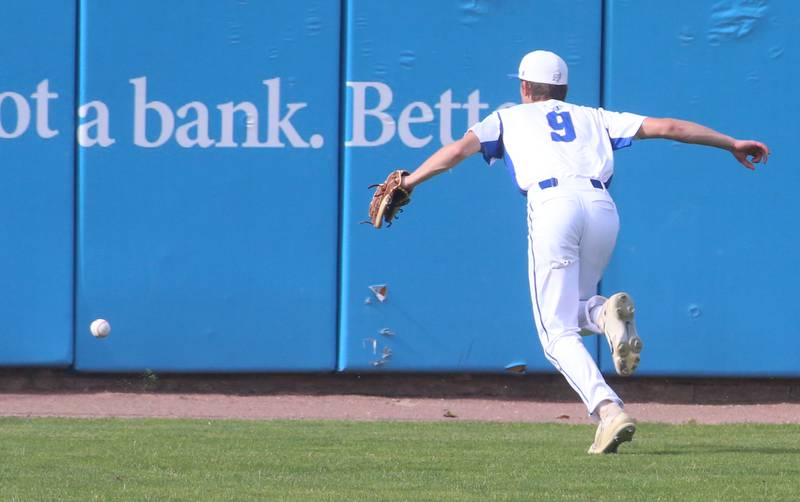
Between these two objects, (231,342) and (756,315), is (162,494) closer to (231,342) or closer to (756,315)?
(231,342)

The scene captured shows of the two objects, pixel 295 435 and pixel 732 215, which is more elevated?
Answer: pixel 732 215

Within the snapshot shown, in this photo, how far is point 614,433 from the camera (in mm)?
5723

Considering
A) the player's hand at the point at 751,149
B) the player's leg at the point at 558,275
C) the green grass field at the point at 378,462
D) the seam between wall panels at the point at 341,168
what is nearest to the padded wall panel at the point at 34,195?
the green grass field at the point at 378,462

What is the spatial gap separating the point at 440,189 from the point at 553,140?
2.75 meters

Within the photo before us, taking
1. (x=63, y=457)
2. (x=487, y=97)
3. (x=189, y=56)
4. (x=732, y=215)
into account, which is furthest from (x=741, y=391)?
(x=63, y=457)

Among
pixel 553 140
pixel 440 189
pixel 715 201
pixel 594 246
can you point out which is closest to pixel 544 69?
pixel 553 140

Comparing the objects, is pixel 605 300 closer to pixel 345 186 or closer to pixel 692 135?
pixel 692 135

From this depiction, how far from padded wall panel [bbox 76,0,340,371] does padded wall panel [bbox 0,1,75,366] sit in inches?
4.9

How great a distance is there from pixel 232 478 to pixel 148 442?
4.48 feet

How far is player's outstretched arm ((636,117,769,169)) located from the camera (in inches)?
241

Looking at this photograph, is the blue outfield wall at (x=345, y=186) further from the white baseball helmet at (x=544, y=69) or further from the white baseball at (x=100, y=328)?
the white baseball helmet at (x=544, y=69)

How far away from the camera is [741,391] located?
916 centimetres

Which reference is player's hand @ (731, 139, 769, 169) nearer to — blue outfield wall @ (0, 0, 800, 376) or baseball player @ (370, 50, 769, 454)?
baseball player @ (370, 50, 769, 454)

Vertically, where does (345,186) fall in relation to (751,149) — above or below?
below
